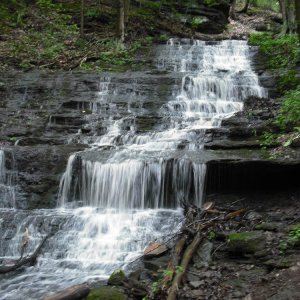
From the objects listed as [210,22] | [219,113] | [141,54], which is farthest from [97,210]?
[210,22]

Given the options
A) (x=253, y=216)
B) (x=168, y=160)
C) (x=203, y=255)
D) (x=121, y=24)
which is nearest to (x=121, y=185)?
(x=168, y=160)

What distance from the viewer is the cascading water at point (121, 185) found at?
809 cm

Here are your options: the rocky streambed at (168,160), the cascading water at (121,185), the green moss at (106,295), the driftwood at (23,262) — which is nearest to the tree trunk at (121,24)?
the rocky streambed at (168,160)

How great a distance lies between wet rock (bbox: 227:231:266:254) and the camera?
23.3ft

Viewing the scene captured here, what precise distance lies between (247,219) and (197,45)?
13808mm

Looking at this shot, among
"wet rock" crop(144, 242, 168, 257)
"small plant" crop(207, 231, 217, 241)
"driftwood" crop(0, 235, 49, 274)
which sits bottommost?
"driftwood" crop(0, 235, 49, 274)

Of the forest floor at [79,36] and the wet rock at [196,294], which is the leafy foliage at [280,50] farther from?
the wet rock at [196,294]

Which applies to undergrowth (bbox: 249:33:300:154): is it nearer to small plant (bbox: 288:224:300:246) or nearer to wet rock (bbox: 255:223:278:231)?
wet rock (bbox: 255:223:278:231)

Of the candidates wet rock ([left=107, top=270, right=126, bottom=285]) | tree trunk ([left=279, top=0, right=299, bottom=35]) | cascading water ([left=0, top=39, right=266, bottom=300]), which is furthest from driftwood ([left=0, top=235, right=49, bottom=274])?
tree trunk ([left=279, top=0, right=299, bottom=35])

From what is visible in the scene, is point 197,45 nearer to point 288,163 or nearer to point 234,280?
point 288,163

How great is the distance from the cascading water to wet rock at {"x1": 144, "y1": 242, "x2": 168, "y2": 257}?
35 centimetres

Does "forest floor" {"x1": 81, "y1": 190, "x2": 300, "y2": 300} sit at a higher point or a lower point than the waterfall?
lower

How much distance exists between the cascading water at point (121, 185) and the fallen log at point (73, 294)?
3.03ft

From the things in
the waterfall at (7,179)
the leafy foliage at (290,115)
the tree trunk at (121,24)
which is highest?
the tree trunk at (121,24)
